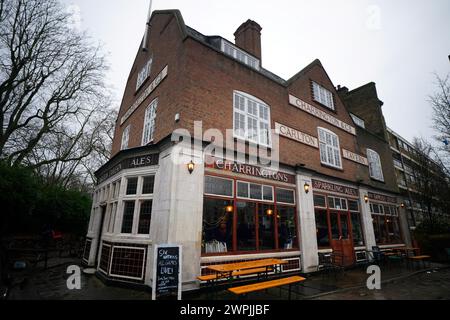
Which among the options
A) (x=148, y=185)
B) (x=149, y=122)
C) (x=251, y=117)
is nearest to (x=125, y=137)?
(x=149, y=122)

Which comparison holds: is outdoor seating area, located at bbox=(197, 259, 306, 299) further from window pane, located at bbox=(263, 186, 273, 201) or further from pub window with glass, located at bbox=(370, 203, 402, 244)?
pub window with glass, located at bbox=(370, 203, 402, 244)

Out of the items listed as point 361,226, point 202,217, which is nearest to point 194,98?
point 202,217

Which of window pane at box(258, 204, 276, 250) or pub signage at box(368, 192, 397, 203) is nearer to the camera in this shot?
window pane at box(258, 204, 276, 250)

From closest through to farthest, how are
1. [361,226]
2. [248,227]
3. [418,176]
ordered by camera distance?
[248,227], [361,226], [418,176]

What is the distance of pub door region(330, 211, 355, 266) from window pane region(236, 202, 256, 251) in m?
5.61

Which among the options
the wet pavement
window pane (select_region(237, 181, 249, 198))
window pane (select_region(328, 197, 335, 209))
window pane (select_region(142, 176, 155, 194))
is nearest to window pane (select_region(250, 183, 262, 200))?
window pane (select_region(237, 181, 249, 198))

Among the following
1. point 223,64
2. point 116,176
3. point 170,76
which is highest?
point 223,64

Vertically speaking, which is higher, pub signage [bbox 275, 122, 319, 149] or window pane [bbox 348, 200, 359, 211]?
pub signage [bbox 275, 122, 319, 149]

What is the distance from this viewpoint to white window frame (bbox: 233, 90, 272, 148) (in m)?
9.79

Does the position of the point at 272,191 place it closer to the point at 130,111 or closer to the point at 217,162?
the point at 217,162

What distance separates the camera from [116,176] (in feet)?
31.6

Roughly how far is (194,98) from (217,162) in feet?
8.80

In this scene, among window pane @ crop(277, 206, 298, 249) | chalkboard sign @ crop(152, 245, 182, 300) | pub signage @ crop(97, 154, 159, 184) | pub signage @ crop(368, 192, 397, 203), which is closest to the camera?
chalkboard sign @ crop(152, 245, 182, 300)

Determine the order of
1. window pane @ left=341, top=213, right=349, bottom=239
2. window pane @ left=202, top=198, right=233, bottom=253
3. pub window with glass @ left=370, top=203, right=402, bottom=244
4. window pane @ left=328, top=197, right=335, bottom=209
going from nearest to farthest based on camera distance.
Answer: window pane @ left=202, top=198, right=233, bottom=253
window pane @ left=328, top=197, right=335, bottom=209
window pane @ left=341, top=213, right=349, bottom=239
pub window with glass @ left=370, top=203, right=402, bottom=244
